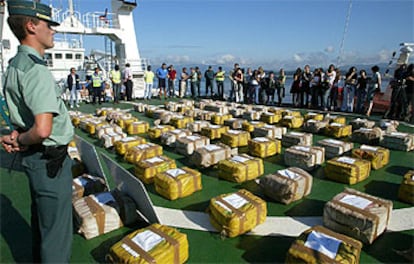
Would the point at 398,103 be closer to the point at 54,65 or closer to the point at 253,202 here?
the point at 253,202

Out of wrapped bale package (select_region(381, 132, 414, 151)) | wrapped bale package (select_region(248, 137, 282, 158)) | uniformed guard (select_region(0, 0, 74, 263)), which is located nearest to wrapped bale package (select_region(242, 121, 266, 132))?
wrapped bale package (select_region(248, 137, 282, 158))

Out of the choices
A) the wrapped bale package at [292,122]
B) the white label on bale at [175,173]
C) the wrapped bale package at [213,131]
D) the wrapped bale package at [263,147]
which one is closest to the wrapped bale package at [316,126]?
the wrapped bale package at [292,122]

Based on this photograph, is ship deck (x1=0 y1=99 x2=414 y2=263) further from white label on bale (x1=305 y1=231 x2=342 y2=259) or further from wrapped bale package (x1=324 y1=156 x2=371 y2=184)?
white label on bale (x1=305 y1=231 x2=342 y2=259)

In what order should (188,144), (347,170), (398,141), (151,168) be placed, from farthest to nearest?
(398,141) < (188,144) < (151,168) < (347,170)

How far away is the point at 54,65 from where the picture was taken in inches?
798

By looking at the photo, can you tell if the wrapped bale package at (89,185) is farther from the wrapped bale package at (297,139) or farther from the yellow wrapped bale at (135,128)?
the wrapped bale package at (297,139)

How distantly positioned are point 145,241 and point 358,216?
2357 millimetres

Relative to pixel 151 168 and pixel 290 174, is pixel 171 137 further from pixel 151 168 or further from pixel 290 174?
pixel 290 174

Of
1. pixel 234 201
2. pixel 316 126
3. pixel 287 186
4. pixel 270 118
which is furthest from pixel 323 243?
pixel 270 118

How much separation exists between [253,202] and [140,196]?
1444 millimetres

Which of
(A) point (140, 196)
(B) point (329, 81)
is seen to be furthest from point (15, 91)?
(B) point (329, 81)

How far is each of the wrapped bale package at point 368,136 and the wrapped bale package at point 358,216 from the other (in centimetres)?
415

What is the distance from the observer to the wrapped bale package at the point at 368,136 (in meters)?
6.80

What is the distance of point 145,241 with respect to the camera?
2709 mm
